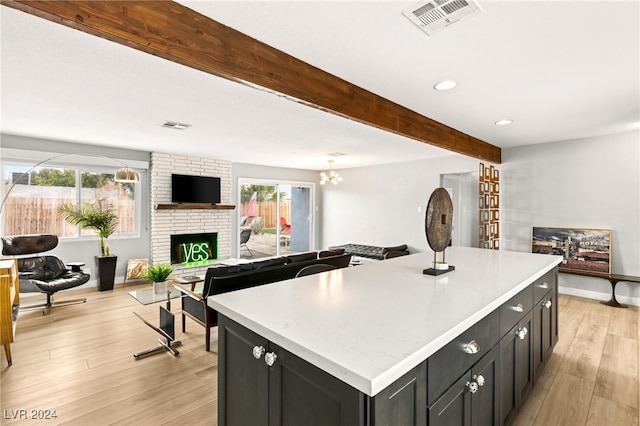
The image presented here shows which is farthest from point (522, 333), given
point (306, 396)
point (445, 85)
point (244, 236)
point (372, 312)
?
point (244, 236)

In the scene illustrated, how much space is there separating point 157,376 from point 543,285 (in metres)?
3.11

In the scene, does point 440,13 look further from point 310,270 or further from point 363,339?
point 310,270

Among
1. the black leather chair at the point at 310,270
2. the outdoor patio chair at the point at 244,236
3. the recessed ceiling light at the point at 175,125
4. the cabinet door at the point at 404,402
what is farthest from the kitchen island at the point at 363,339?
the outdoor patio chair at the point at 244,236

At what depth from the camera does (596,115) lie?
357 cm

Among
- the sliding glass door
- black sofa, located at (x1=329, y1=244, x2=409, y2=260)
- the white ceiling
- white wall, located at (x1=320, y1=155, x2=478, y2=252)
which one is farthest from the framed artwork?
the sliding glass door

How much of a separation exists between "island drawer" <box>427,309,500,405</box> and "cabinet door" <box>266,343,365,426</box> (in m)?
0.35

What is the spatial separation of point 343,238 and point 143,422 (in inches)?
255

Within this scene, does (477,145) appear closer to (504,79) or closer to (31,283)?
(504,79)

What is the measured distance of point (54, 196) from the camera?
16.5ft

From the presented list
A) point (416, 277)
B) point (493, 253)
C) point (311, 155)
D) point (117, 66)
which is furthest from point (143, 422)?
point (311, 155)

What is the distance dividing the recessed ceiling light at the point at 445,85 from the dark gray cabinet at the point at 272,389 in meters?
2.49

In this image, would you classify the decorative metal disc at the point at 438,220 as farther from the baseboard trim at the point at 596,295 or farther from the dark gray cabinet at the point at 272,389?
the baseboard trim at the point at 596,295

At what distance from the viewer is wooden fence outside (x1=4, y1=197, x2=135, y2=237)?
15.4 ft

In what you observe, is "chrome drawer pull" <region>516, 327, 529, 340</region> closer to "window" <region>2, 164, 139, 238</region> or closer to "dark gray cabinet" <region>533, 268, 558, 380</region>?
"dark gray cabinet" <region>533, 268, 558, 380</region>
